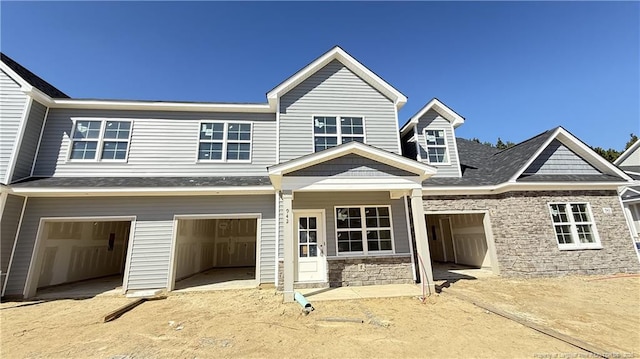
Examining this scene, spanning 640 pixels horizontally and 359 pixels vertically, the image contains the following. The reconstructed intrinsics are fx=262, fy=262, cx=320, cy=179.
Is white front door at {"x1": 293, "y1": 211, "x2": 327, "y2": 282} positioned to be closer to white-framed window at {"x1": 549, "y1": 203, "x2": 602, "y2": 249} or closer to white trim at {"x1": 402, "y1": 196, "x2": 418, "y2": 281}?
white trim at {"x1": 402, "y1": 196, "x2": 418, "y2": 281}

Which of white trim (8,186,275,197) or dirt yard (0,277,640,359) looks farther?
white trim (8,186,275,197)

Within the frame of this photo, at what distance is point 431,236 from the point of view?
1424cm

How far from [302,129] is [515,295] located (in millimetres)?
7961

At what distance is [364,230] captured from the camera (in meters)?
8.70

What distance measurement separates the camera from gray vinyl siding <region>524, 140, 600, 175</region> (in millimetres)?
10038

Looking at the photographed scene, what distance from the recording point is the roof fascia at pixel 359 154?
6883 millimetres

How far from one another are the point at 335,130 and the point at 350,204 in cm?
289

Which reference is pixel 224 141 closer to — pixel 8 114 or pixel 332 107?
pixel 332 107

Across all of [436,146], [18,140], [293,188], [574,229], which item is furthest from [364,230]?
[18,140]

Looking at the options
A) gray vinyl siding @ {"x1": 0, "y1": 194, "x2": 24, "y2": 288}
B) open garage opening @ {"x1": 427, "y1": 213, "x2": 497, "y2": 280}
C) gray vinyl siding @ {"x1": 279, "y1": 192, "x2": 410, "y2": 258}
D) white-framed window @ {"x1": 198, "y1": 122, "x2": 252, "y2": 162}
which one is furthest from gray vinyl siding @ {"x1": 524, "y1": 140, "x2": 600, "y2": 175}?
gray vinyl siding @ {"x1": 0, "y1": 194, "x2": 24, "y2": 288}

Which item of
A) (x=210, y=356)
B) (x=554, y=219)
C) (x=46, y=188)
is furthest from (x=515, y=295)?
(x=46, y=188)

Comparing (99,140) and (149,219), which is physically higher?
(99,140)

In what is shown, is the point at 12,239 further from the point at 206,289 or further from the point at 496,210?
the point at 496,210

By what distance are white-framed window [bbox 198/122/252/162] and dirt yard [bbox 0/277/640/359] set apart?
4.74m
